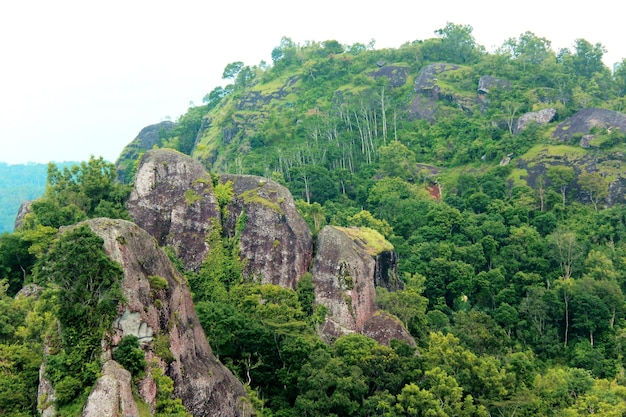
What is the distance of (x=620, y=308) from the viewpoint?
50.9 metres

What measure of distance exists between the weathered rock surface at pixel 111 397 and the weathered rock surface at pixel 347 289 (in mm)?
19075

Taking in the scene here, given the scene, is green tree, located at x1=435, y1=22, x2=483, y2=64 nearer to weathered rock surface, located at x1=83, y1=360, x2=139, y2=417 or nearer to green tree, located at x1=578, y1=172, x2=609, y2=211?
green tree, located at x1=578, y1=172, x2=609, y2=211

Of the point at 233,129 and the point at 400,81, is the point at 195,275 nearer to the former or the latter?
the point at 233,129

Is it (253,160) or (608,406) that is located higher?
(253,160)

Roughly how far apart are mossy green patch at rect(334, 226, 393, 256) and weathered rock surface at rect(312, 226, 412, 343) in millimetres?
948

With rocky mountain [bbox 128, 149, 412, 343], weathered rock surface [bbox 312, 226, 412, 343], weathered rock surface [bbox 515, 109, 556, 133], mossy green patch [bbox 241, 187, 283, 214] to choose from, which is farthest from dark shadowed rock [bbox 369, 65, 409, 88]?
mossy green patch [bbox 241, 187, 283, 214]

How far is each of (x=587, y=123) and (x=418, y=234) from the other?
3088 cm

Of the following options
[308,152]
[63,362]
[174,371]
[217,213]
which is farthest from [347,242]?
[308,152]

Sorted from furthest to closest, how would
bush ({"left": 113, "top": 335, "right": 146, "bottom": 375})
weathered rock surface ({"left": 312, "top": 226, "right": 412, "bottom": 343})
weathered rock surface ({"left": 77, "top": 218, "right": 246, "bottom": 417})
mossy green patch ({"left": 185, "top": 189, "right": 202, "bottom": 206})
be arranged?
mossy green patch ({"left": 185, "top": 189, "right": 202, "bottom": 206}) < weathered rock surface ({"left": 312, "top": 226, "right": 412, "bottom": 343}) < weathered rock surface ({"left": 77, "top": 218, "right": 246, "bottom": 417}) < bush ({"left": 113, "top": 335, "right": 146, "bottom": 375})

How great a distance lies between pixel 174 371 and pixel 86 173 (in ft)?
80.6

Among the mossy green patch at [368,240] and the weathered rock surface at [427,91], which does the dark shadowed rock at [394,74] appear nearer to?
the weathered rock surface at [427,91]

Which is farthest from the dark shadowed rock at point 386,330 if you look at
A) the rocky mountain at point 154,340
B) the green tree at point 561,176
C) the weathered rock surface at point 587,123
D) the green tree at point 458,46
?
the green tree at point 458,46

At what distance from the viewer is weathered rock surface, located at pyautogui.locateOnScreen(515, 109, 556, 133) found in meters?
79.9

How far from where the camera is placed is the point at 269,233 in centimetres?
4366
